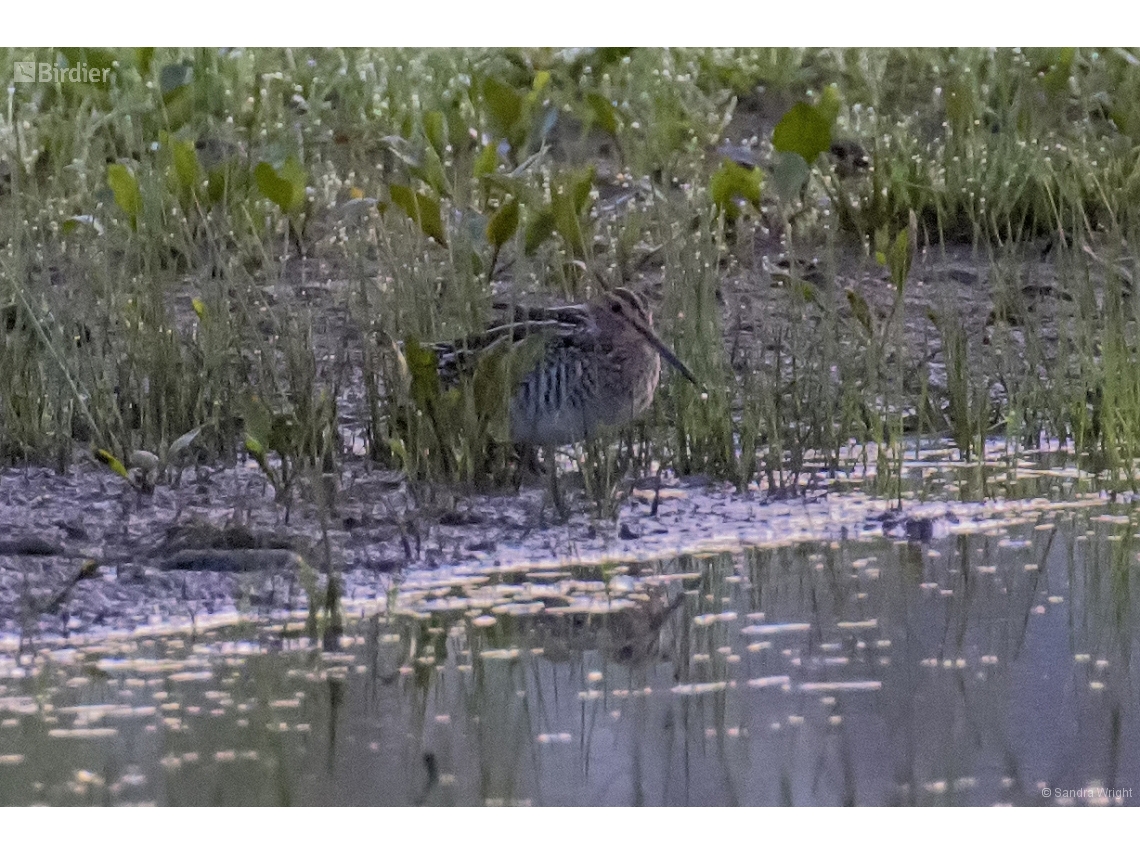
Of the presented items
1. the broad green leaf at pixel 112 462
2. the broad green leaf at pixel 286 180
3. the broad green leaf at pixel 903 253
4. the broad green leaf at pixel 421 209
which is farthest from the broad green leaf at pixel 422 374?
the broad green leaf at pixel 903 253

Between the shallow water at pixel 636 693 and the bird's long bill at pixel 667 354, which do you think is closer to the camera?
the shallow water at pixel 636 693

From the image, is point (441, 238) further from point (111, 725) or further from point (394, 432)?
point (111, 725)

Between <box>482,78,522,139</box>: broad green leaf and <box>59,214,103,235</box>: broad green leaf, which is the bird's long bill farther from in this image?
<box>59,214,103,235</box>: broad green leaf

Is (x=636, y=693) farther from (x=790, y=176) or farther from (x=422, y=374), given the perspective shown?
(x=790, y=176)

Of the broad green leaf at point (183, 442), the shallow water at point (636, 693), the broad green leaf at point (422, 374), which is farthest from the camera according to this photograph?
the broad green leaf at point (422, 374)

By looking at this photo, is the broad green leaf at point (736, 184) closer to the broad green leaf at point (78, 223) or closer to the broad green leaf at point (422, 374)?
the broad green leaf at point (422, 374)

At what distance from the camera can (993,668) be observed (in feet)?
9.36

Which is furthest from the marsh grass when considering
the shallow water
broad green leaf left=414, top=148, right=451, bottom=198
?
the shallow water

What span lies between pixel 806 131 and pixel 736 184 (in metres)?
0.15

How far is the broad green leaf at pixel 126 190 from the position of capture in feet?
10.7

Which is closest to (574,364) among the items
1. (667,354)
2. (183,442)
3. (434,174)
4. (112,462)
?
(667,354)

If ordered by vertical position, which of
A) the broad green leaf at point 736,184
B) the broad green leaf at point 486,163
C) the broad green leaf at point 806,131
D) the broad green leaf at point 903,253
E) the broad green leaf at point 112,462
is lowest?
the broad green leaf at point 112,462

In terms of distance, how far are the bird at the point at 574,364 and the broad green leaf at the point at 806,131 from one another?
346mm

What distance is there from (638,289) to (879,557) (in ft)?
1.91
